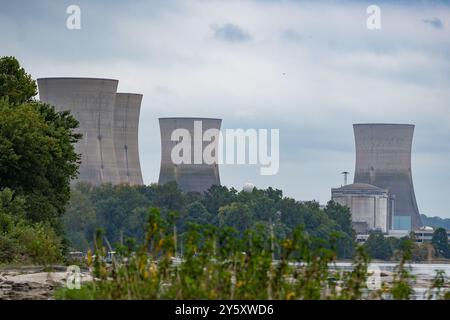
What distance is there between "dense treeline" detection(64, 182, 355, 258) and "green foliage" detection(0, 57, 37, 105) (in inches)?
1592

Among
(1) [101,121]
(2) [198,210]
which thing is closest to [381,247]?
(2) [198,210]

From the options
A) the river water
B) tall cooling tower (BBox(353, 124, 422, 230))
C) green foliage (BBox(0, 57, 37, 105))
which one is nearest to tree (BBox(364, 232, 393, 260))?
tall cooling tower (BBox(353, 124, 422, 230))

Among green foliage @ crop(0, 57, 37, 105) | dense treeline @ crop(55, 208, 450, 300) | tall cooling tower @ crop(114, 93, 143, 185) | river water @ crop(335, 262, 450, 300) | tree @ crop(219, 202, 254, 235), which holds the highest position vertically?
tall cooling tower @ crop(114, 93, 143, 185)

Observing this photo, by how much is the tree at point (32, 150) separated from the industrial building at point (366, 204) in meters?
64.8

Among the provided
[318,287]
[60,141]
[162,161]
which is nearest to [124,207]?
[162,161]

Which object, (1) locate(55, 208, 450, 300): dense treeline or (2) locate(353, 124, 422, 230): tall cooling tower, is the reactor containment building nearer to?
(2) locate(353, 124, 422, 230): tall cooling tower

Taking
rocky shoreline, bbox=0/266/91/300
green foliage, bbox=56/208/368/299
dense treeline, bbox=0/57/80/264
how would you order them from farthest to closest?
dense treeline, bbox=0/57/80/264 < rocky shoreline, bbox=0/266/91/300 < green foliage, bbox=56/208/368/299

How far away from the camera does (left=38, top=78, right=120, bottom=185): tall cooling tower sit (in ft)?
228

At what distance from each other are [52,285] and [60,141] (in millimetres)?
19106

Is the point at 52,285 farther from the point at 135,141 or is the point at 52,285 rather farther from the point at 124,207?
the point at 124,207

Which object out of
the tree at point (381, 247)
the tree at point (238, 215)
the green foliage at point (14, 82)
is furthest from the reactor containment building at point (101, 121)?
the green foliage at point (14, 82)

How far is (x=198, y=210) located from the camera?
9150 centimetres

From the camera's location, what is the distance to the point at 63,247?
3372 cm

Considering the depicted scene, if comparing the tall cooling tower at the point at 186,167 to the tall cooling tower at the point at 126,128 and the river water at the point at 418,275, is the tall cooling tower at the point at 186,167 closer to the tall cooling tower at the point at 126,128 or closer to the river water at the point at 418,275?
the tall cooling tower at the point at 126,128
